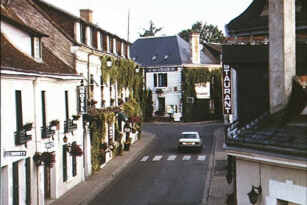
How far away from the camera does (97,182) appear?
26484 millimetres

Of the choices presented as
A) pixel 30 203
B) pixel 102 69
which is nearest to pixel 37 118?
pixel 30 203

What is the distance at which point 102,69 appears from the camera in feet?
105

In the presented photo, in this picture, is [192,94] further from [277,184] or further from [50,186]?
[277,184]

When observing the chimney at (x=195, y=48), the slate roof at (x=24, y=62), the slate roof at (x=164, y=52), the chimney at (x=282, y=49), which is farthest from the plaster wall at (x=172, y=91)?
the chimney at (x=282, y=49)

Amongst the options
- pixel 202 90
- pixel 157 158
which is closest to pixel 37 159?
pixel 157 158

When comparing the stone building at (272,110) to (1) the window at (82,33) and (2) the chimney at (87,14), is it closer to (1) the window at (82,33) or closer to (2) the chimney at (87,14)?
(1) the window at (82,33)

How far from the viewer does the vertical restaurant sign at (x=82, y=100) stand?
26002mm

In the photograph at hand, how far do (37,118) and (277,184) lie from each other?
491 inches

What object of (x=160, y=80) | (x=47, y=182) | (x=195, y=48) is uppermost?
(x=195, y=48)

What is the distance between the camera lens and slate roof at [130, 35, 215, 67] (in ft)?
190

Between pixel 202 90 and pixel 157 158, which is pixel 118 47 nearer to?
pixel 157 158

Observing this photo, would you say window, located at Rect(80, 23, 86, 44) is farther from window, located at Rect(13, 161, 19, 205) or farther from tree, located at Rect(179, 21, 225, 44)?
tree, located at Rect(179, 21, 225, 44)

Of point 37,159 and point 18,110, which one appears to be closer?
point 18,110

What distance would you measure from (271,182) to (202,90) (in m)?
45.6
